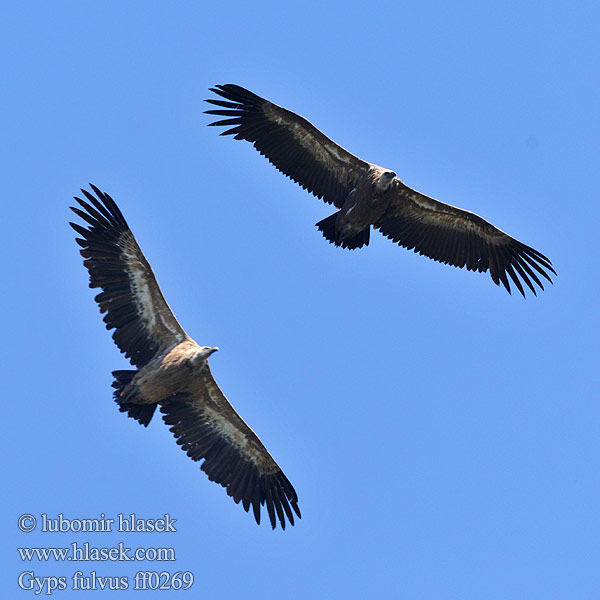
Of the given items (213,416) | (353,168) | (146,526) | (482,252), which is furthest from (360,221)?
(146,526)

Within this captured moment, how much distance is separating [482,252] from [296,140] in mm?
3855

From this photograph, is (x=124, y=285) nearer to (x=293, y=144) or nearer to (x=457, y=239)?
(x=293, y=144)

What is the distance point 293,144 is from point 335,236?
1720 mm

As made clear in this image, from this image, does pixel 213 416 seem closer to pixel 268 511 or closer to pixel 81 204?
pixel 268 511

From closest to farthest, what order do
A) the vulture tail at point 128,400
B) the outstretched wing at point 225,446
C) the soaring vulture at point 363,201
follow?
the vulture tail at point 128,400 → the outstretched wing at point 225,446 → the soaring vulture at point 363,201

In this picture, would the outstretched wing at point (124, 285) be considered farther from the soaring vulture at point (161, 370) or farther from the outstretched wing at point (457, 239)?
the outstretched wing at point (457, 239)

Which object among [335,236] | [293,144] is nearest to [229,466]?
[335,236]

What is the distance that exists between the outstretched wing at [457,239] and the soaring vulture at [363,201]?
0.06 feet

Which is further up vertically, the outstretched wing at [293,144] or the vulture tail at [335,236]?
the outstretched wing at [293,144]

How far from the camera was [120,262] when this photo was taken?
57.1 feet

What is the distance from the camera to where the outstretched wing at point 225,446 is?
1791 cm

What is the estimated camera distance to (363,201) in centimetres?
1964

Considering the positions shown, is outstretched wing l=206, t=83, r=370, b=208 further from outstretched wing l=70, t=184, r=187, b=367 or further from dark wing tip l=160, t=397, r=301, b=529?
dark wing tip l=160, t=397, r=301, b=529

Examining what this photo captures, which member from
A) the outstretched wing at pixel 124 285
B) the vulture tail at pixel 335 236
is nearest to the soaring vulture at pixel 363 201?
the vulture tail at pixel 335 236
